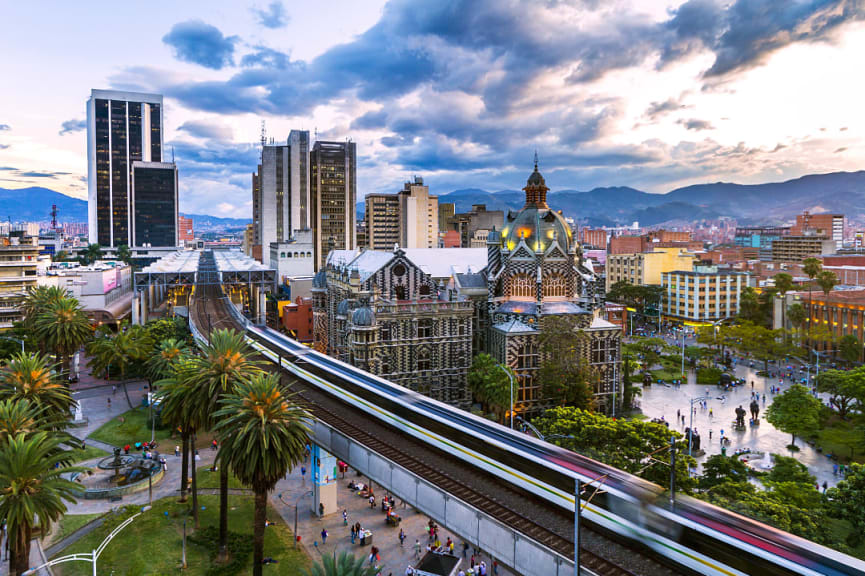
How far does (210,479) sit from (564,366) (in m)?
46.9

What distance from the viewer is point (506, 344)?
82000 mm

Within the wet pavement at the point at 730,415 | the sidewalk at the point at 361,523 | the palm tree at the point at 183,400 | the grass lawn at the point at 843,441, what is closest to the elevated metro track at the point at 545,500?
the palm tree at the point at 183,400

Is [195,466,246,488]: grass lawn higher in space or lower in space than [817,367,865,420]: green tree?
lower

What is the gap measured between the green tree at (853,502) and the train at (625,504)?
20.3m

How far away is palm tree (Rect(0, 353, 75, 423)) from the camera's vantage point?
48156mm

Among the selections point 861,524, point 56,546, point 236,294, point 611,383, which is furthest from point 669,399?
point 236,294

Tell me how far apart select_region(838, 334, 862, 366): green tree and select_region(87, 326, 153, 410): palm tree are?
409 ft

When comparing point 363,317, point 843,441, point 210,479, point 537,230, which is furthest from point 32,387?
point 843,441

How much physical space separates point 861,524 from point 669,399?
5538 cm

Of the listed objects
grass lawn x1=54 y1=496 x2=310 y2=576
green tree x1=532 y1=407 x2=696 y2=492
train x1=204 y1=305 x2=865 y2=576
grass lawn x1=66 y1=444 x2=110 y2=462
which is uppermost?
train x1=204 y1=305 x2=865 y2=576

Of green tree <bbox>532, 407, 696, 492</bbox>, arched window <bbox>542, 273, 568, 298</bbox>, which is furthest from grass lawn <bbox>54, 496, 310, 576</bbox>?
arched window <bbox>542, 273, 568, 298</bbox>

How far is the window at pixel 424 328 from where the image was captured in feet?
272

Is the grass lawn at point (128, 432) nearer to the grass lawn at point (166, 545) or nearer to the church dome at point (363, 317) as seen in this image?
the grass lawn at point (166, 545)

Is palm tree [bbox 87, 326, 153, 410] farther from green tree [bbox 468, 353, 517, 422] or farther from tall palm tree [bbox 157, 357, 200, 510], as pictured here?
green tree [bbox 468, 353, 517, 422]
